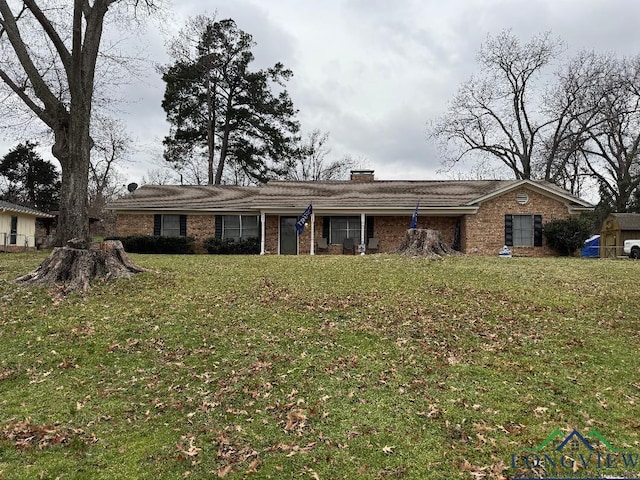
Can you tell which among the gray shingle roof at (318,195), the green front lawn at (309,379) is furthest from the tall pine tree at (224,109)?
the green front lawn at (309,379)

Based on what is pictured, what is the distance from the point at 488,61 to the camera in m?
34.9

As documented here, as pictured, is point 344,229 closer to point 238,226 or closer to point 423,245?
point 238,226

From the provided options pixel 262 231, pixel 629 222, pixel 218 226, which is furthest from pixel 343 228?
pixel 629 222

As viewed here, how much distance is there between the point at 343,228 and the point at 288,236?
8.60ft

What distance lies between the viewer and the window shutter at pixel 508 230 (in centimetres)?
2058

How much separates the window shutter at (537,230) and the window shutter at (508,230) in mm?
999

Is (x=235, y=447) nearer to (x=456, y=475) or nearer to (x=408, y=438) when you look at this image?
(x=408, y=438)

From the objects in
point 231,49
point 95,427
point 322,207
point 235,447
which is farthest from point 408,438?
point 231,49

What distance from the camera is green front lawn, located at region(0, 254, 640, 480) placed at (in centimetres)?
407

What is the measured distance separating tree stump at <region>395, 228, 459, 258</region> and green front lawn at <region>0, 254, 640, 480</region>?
499 cm

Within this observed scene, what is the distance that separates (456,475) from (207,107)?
32.2 meters

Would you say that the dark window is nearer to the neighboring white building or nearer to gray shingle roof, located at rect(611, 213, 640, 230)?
gray shingle roof, located at rect(611, 213, 640, 230)

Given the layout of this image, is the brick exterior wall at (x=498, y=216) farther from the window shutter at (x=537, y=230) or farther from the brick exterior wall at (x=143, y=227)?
the brick exterior wall at (x=143, y=227)

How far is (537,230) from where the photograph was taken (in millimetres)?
20578
